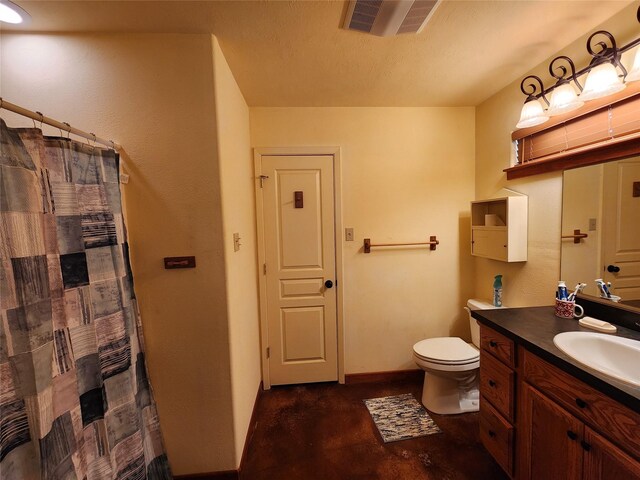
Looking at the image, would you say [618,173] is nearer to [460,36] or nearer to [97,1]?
[460,36]

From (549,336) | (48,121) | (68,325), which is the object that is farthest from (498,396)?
(48,121)

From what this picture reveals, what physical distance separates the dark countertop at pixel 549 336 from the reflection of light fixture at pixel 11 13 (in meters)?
2.64

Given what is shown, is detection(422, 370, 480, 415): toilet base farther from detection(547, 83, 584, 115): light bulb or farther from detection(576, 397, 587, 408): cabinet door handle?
detection(547, 83, 584, 115): light bulb

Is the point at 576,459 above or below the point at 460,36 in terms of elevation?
below

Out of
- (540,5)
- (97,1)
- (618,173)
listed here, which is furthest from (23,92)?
(618,173)

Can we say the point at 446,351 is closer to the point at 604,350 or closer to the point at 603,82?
the point at 604,350

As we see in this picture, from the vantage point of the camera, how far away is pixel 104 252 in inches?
45.1

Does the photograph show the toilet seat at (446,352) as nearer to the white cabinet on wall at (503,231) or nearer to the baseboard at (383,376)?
the baseboard at (383,376)

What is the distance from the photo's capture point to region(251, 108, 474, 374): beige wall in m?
2.25

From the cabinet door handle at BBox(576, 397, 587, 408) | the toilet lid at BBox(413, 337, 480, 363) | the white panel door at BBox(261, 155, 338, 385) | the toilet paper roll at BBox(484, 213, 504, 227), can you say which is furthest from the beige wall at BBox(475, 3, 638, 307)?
the white panel door at BBox(261, 155, 338, 385)

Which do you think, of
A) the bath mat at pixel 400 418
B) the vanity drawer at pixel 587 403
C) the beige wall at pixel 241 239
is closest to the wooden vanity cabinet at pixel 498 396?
the vanity drawer at pixel 587 403

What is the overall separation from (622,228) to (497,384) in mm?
1015

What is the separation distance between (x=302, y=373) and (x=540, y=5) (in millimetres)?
2821

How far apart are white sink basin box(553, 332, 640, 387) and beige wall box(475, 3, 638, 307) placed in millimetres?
577
